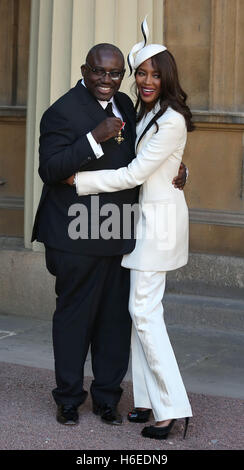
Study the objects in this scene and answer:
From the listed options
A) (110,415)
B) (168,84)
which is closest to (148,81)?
(168,84)

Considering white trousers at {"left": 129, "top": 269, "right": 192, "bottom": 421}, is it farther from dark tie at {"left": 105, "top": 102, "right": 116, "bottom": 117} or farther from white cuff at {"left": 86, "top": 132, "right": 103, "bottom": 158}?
dark tie at {"left": 105, "top": 102, "right": 116, "bottom": 117}

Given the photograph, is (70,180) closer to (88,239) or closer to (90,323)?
(88,239)

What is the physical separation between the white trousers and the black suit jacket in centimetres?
22

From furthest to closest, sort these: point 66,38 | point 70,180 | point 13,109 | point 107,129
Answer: point 13,109 < point 66,38 < point 70,180 < point 107,129

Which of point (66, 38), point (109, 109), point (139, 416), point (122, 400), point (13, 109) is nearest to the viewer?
point (109, 109)

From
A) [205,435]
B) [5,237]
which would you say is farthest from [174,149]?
[5,237]

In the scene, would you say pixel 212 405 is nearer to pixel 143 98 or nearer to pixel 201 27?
pixel 143 98

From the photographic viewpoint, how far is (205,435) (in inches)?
187

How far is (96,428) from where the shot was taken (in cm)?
484

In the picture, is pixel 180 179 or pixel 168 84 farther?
pixel 180 179

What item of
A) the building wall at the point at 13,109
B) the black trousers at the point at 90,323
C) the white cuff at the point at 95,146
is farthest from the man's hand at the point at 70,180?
the building wall at the point at 13,109

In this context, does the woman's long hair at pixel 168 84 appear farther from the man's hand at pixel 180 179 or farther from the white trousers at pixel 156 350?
the white trousers at pixel 156 350

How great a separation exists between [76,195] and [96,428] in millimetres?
1203

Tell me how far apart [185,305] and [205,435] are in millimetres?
2579
